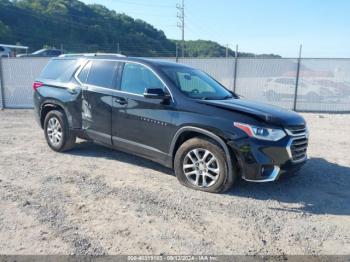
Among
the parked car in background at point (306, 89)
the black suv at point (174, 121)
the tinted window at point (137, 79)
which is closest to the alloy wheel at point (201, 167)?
the black suv at point (174, 121)

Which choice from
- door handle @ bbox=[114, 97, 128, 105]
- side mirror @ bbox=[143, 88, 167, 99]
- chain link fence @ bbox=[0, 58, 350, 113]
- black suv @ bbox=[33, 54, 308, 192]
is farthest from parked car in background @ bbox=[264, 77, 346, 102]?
side mirror @ bbox=[143, 88, 167, 99]

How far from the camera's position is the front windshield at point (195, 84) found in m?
5.09

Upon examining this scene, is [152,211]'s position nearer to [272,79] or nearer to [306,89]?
[272,79]

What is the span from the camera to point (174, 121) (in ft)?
15.7

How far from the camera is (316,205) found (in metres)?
4.41

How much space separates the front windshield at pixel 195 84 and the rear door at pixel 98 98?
103cm

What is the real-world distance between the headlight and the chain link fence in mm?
8404

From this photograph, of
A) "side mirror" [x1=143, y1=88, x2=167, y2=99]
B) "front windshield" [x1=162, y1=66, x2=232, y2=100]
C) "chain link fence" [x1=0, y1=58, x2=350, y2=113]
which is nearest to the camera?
"side mirror" [x1=143, y1=88, x2=167, y2=99]

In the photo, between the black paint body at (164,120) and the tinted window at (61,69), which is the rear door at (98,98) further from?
the tinted window at (61,69)

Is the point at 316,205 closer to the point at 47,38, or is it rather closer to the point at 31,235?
the point at 31,235

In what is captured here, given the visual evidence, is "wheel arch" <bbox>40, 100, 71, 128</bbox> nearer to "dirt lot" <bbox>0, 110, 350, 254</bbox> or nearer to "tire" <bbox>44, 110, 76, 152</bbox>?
"tire" <bbox>44, 110, 76, 152</bbox>

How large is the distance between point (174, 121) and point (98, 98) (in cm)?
159

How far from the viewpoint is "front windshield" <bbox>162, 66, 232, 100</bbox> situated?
5090mm

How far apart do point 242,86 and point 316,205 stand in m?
8.57
